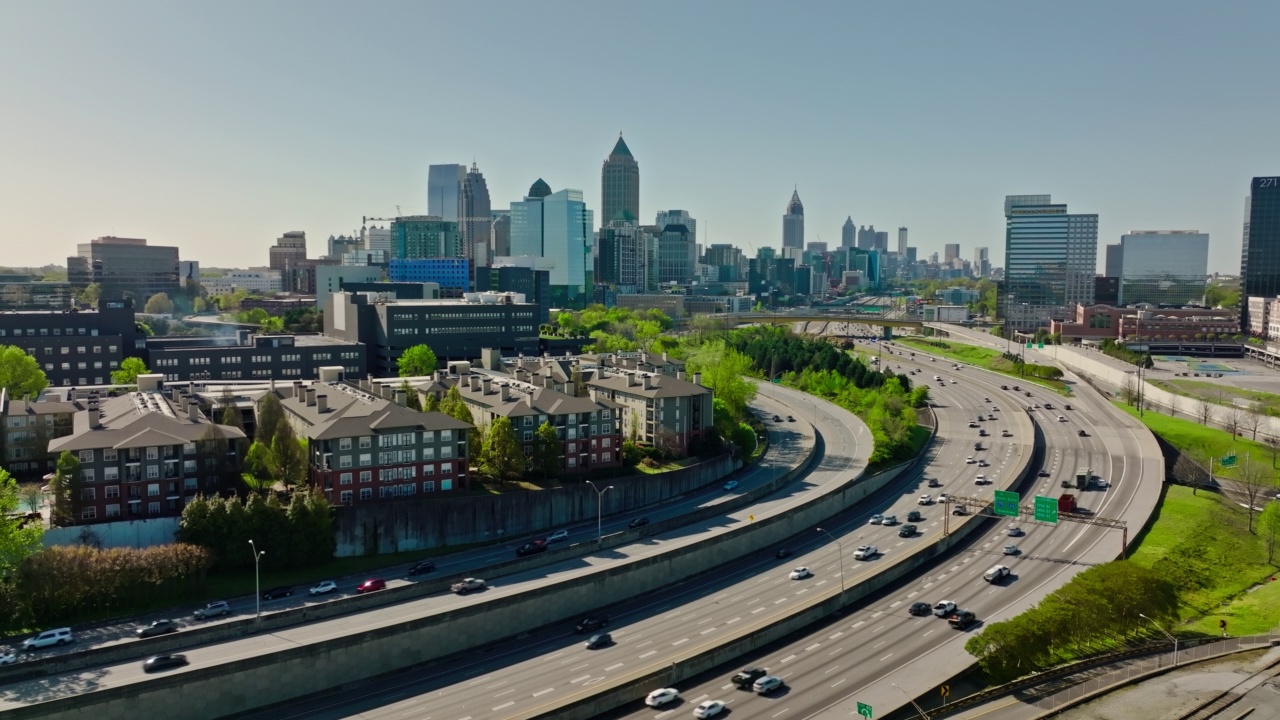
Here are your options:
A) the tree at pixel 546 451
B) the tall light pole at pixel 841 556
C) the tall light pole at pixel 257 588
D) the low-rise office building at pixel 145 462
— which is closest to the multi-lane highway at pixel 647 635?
the tall light pole at pixel 841 556

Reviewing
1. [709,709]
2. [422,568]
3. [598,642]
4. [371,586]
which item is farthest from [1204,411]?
[371,586]

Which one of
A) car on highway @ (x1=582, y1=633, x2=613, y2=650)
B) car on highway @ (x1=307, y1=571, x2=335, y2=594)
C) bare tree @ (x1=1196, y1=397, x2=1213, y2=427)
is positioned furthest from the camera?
bare tree @ (x1=1196, y1=397, x2=1213, y2=427)

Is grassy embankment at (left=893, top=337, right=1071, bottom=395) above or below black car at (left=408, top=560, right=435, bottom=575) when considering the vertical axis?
above

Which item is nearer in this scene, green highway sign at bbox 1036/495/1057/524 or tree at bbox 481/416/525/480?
green highway sign at bbox 1036/495/1057/524

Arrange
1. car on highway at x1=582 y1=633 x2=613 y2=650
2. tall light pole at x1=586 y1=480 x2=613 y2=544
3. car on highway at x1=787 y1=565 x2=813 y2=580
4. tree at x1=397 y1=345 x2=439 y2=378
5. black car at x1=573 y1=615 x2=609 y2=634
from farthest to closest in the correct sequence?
1. tree at x1=397 y1=345 x2=439 y2=378
2. tall light pole at x1=586 y1=480 x2=613 y2=544
3. car on highway at x1=787 y1=565 x2=813 y2=580
4. black car at x1=573 y1=615 x2=609 y2=634
5. car on highway at x1=582 y1=633 x2=613 y2=650

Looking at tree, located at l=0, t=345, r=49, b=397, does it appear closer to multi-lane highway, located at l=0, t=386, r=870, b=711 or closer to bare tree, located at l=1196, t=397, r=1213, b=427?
multi-lane highway, located at l=0, t=386, r=870, b=711

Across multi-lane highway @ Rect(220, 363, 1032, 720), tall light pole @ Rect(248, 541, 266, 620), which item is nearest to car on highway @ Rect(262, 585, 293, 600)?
tall light pole @ Rect(248, 541, 266, 620)

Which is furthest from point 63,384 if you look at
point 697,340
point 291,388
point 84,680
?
point 697,340
